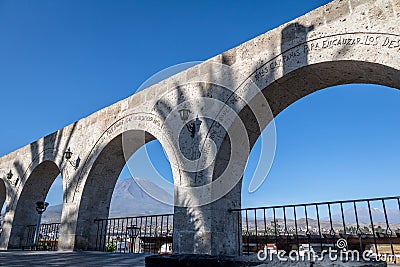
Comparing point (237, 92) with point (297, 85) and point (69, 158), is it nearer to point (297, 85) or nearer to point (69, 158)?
point (297, 85)

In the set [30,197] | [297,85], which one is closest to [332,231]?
[297,85]

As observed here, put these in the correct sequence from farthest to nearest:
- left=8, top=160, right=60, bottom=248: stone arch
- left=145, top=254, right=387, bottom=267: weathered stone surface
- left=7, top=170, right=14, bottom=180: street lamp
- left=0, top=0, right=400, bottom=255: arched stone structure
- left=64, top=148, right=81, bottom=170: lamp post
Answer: left=7, top=170, right=14, bottom=180: street lamp, left=8, top=160, right=60, bottom=248: stone arch, left=64, top=148, right=81, bottom=170: lamp post, left=0, top=0, right=400, bottom=255: arched stone structure, left=145, top=254, right=387, bottom=267: weathered stone surface

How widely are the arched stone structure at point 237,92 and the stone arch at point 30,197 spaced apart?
4249mm

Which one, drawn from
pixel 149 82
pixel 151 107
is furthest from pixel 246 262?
pixel 149 82

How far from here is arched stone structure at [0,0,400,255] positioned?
388cm

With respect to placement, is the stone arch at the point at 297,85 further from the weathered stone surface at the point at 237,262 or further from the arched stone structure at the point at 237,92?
the weathered stone surface at the point at 237,262

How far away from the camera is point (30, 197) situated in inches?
380

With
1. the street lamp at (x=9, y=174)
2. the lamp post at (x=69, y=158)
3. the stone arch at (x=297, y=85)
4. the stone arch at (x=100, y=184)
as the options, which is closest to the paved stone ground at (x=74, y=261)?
the stone arch at (x=297, y=85)

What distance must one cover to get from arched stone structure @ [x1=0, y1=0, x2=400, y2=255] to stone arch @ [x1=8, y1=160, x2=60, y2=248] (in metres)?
4.25

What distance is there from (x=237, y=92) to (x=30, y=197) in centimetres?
768

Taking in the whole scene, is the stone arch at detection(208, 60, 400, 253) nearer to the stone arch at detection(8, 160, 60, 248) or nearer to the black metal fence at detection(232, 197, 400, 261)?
the black metal fence at detection(232, 197, 400, 261)

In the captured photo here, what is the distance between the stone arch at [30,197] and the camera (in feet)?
30.3

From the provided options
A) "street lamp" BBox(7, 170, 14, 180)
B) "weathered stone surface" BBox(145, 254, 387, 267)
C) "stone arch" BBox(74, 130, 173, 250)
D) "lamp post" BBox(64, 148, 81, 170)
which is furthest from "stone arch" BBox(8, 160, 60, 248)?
"weathered stone surface" BBox(145, 254, 387, 267)

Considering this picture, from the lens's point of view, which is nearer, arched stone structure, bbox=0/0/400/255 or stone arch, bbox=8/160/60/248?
arched stone structure, bbox=0/0/400/255
